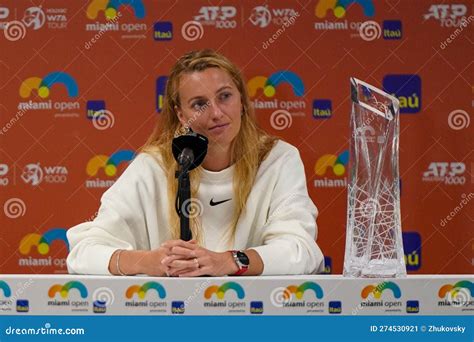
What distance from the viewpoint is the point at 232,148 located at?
2.55m

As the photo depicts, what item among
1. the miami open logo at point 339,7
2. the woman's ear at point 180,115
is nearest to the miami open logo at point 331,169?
the miami open logo at point 339,7

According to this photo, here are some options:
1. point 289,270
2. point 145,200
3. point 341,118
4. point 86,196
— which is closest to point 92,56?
point 86,196

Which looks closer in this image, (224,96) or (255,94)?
(224,96)

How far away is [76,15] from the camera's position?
4.06 metres

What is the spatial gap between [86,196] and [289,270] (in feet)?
7.12

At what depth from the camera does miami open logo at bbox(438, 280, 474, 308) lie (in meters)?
1.56

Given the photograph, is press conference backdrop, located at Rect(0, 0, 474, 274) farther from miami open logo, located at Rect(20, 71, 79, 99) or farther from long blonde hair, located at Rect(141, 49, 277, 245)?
long blonde hair, located at Rect(141, 49, 277, 245)

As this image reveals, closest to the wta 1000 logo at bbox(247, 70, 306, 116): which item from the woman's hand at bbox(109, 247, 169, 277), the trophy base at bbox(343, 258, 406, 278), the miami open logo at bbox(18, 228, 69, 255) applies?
the miami open logo at bbox(18, 228, 69, 255)

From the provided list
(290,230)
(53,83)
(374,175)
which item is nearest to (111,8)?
(53,83)

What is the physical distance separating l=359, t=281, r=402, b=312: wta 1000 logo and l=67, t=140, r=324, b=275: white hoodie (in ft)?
2.33

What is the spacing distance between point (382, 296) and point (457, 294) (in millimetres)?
159

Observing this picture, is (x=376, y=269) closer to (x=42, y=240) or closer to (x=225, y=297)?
(x=225, y=297)

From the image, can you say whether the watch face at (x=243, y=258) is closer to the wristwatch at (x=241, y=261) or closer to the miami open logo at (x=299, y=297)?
the wristwatch at (x=241, y=261)
